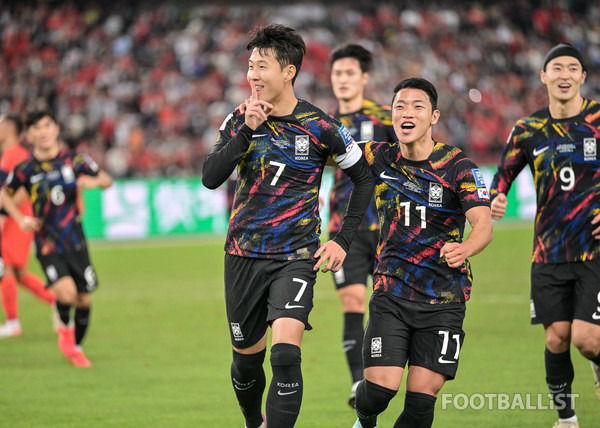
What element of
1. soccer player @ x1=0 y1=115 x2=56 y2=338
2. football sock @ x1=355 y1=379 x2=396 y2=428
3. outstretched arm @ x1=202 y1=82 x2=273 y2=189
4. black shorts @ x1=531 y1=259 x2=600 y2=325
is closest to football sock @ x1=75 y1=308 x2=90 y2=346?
Answer: soccer player @ x1=0 y1=115 x2=56 y2=338

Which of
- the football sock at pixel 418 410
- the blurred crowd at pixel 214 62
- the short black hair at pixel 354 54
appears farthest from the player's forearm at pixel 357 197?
the blurred crowd at pixel 214 62

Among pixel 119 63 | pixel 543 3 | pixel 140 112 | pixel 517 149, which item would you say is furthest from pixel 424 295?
pixel 543 3

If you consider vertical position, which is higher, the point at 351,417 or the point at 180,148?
the point at 180,148

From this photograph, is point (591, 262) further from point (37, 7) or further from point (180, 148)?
point (37, 7)

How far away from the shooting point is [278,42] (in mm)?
5457

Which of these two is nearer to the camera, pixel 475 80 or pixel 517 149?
pixel 517 149

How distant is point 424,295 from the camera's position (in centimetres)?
532

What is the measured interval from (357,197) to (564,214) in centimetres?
163

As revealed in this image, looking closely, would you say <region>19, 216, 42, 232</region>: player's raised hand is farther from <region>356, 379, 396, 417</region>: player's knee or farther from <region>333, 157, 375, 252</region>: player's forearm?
<region>356, 379, 396, 417</region>: player's knee

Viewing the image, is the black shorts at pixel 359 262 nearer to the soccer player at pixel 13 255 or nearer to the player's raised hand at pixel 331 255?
the player's raised hand at pixel 331 255

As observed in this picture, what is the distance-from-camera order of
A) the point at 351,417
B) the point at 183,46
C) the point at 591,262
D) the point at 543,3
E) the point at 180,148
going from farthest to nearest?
the point at 543,3, the point at 183,46, the point at 180,148, the point at 351,417, the point at 591,262

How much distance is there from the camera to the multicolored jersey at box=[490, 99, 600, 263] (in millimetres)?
6168

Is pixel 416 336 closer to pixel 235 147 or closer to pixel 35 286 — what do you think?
pixel 235 147

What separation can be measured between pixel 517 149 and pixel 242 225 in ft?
7.45
